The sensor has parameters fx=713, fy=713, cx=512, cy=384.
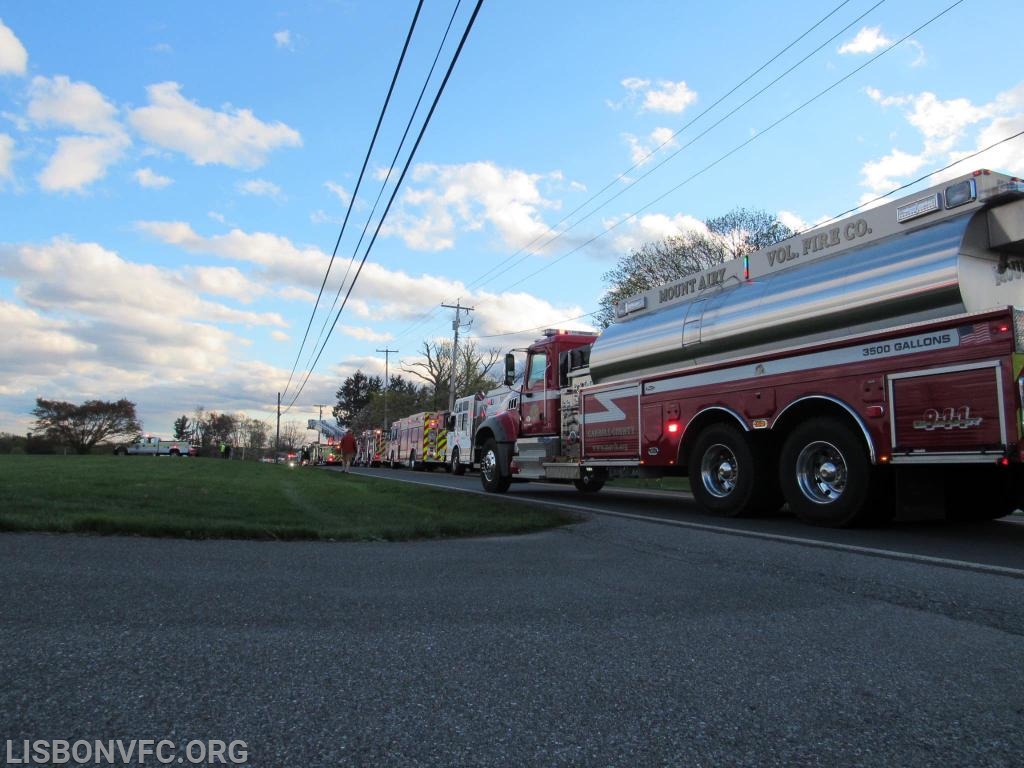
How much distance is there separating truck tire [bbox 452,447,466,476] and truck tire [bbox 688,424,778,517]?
64.2 feet

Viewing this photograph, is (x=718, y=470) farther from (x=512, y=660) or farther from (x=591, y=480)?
(x=512, y=660)

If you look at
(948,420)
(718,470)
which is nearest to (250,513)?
(718,470)

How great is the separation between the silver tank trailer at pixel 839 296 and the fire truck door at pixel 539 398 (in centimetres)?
280

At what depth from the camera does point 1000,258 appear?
6844mm

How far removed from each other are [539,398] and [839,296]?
22.7 feet

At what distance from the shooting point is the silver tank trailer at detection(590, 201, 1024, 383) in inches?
264

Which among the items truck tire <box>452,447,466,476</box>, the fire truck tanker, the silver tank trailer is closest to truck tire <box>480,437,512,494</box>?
the fire truck tanker

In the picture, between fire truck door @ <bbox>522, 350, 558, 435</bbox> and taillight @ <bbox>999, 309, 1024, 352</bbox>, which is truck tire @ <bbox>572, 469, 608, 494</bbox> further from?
taillight @ <bbox>999, 309, 1024, 352</bbox>

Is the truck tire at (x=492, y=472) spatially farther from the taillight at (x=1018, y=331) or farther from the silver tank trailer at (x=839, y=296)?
the taillight at (x=1018, y=331)

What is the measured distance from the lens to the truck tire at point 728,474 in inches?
343

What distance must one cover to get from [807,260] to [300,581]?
22.5ft

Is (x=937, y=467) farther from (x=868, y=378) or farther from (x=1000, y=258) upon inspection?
(x=1000, y=258)

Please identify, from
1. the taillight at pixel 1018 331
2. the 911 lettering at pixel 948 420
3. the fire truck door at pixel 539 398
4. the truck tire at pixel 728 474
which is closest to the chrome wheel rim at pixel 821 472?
the truck tire at pixel 728 474

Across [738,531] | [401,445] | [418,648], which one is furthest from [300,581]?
[401,445]
